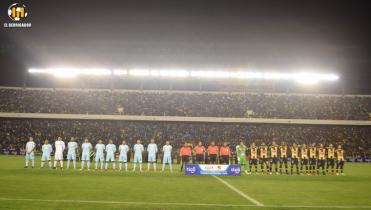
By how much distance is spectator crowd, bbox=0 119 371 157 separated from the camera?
47.0 meters

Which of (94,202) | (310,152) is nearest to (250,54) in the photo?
(310,152)

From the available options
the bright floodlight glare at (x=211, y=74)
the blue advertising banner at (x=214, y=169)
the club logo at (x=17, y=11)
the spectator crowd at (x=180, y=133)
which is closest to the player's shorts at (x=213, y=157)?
the blue advertising banner at (x=214, y=169)

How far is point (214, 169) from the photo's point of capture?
22594 millimetres

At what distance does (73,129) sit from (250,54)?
25081 millimetres

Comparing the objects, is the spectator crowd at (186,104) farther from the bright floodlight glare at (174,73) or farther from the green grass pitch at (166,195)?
the green grass pitch at (166,195)

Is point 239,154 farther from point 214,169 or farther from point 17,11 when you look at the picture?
point 17,11

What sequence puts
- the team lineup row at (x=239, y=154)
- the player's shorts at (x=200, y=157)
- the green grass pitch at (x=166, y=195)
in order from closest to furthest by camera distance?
the green grass pitch at (x=166, y=195)
the team lineup row at (x=239, y=154)
the player's shorts at (x=200, y=157)

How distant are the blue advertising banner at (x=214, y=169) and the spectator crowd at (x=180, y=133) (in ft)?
75.6

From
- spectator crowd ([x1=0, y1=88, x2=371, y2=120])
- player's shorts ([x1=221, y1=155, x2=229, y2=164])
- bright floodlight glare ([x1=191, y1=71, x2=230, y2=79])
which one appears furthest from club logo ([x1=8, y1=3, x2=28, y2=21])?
bright floodlight glare ([x1=191, y1=71, x2=230, y2=79])

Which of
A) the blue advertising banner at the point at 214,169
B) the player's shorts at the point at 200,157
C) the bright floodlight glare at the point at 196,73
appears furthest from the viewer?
the bright floodlight glare at the point at 196,73

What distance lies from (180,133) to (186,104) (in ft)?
15.6

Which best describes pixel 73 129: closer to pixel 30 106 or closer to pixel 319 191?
pixel 30 106

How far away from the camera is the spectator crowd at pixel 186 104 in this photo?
49125 mm

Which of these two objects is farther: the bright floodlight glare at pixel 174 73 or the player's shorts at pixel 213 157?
the bright floodlight glare at pixel 174 73
